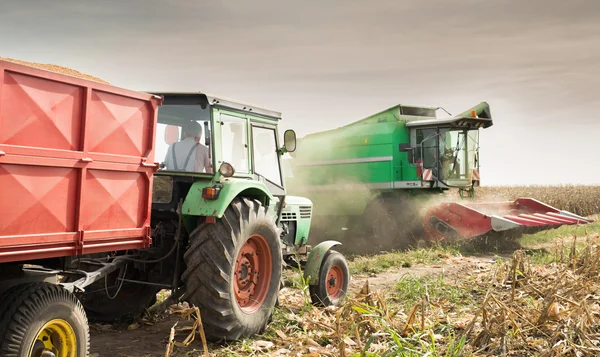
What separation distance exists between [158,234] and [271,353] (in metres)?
1.66

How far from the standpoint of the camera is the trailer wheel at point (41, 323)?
3.79 metres

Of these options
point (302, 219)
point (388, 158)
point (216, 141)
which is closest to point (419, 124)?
point (388, 158)

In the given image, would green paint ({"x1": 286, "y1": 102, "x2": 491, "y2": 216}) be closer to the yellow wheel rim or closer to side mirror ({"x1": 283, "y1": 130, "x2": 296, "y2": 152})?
side mirror ({"x1": 283, "y1": 130, "x2": 296, "y2": 152})

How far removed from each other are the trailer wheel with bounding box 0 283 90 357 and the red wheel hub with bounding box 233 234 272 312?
182 cm

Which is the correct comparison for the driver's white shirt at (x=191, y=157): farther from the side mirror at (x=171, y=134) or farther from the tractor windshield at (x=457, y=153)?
the tractor windshield at (x=457, y=153)

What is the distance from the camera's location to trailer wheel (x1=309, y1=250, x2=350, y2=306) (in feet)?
23.8

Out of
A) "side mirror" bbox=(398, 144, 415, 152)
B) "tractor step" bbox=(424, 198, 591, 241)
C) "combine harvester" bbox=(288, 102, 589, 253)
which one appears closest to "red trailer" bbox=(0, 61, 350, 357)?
"tractor step" bbox=(424, 198, 591, 241)

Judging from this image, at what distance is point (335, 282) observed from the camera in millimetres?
7672

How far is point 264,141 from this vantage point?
682 cm

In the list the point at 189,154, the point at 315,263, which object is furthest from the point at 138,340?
the point at 315,263

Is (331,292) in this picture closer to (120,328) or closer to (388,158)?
(120,328)

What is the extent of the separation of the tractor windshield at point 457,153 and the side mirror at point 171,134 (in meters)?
9.90

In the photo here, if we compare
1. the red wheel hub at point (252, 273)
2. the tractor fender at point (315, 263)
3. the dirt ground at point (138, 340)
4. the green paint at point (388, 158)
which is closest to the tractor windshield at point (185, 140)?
the red wheel hub at point (252, 273)

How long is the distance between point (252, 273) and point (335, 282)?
1.92 metres
